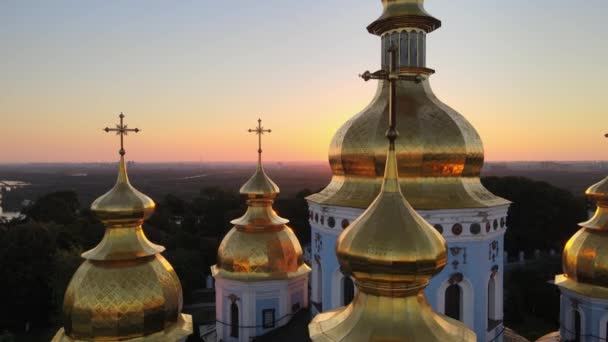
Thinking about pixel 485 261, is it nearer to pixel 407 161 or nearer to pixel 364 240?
pixel 407 161

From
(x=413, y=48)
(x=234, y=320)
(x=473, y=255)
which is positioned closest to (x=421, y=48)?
(x=413, y=48)

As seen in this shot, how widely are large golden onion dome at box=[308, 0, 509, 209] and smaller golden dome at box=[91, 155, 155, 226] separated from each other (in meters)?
4.35

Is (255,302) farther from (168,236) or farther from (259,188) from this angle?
(168,236)

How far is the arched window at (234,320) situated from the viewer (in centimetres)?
1411

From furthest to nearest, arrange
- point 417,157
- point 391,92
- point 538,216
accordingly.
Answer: point 538,216 < point 417,157 < point 391,92

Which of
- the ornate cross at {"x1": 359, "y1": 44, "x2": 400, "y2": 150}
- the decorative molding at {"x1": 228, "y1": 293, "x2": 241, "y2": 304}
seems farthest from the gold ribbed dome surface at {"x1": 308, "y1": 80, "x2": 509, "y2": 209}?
the ornate cross at {"x1": 359, "y1": 44, "x2": 400, "y2": 150}

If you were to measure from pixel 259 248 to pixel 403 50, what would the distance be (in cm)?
722

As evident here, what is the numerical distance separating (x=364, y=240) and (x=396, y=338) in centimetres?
122

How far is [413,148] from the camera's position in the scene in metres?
10.5

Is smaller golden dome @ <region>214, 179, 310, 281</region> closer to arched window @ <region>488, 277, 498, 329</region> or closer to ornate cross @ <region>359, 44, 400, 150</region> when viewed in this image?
arched window @ <region>488, 277, 498, 329</region>

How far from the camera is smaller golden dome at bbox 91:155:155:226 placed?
9.48 meters

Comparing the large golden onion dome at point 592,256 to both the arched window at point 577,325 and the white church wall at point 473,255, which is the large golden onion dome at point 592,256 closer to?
the arched window at point 577,325

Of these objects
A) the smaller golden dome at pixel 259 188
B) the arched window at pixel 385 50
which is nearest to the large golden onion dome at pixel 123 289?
the smaller golden dome at pixel 259 188

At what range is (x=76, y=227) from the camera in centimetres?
3316
